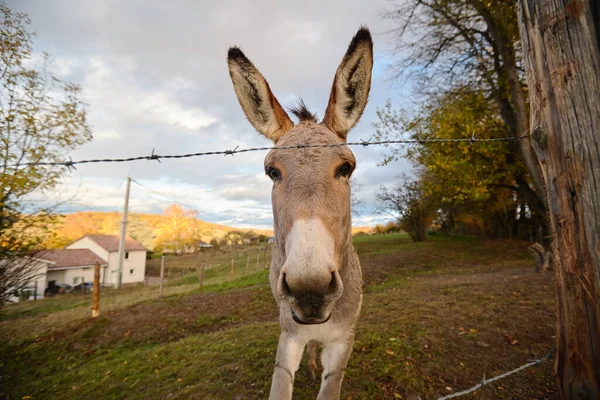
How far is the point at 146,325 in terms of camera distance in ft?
26.3

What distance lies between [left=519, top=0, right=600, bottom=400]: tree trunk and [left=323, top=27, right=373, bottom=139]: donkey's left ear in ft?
4.07

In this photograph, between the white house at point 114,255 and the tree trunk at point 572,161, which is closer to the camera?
the tree trunk at point 572,161

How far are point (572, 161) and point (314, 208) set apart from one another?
5.71ft

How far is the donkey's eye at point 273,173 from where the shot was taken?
7.18ft

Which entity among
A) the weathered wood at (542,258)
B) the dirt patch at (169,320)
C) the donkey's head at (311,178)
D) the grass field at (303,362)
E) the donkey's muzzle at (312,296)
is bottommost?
the dirt patch at (169,320)

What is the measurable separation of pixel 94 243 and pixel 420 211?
47284 mm

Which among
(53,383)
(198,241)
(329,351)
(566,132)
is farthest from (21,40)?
(198,241)

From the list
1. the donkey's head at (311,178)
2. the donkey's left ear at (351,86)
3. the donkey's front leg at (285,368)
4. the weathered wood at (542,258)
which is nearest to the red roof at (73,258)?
the donkey's front leg at (285,368)

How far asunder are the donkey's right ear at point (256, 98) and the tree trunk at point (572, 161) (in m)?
2.14

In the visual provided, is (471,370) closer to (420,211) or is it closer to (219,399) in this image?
(219,399)

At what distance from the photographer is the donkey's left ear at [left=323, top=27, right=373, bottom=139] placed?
243 centimetres

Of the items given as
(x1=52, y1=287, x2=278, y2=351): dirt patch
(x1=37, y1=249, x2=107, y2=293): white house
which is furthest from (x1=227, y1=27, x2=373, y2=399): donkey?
(x1=37, y1=249, x2=107, y2=293): white house

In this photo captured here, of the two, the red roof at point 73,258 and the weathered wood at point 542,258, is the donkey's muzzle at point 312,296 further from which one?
the red roof at point 73,258

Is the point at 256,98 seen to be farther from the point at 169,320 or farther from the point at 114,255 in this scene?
the point at 114,255
